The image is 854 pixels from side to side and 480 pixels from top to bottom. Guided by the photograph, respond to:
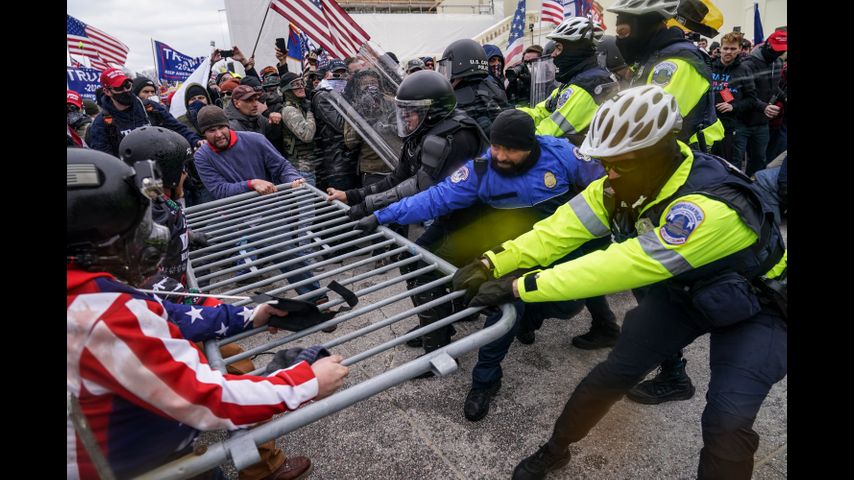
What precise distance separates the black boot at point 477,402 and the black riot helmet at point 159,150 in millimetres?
2174

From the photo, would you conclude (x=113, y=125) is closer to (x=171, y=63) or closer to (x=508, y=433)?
(x=508, y=433)

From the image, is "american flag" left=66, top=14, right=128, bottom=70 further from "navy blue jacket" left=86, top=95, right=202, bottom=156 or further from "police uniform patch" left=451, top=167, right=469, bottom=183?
"police uniform patch" left=451, top=167, right=469, bottom=183

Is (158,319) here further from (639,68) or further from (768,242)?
A: (639,68)

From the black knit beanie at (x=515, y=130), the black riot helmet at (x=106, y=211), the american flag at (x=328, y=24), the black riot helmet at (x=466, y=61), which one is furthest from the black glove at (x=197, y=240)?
the american flag at (x=328, y=24)

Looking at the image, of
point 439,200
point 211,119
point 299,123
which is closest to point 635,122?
point 439,200

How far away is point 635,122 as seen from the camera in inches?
77.0

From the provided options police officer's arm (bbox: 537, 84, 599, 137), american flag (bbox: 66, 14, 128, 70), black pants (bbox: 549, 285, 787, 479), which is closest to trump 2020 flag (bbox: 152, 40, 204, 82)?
american flag (bbox: 66, 14, 128, 70)

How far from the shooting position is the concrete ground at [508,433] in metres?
2.61

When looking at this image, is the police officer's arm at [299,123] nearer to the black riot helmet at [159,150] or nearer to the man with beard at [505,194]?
the man with beard at [505,194]

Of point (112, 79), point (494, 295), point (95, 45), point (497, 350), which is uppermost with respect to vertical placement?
point (95, 45)

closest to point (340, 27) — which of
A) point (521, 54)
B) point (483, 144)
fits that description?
point (483, 144)

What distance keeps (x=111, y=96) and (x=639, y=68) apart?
536 centimetres

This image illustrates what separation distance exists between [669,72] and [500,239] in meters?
1.74

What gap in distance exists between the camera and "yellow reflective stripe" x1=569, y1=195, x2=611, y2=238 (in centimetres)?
239
